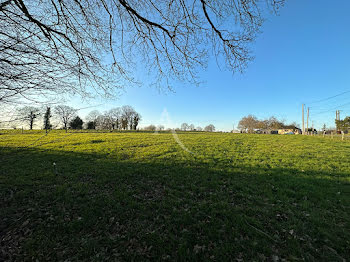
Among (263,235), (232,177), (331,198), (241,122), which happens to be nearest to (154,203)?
(263,235)

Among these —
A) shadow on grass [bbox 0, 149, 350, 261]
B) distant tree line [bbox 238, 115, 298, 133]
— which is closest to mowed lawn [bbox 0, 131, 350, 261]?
shadow on grass [bbox 0, 149, 350, 261]

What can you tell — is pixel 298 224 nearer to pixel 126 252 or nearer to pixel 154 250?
pixel 154 250

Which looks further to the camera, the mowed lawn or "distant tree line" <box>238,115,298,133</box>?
"distant tree line" <box>238,115,298,133</box>

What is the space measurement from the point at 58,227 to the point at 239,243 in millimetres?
4261

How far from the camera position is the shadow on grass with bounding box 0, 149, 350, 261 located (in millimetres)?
2852

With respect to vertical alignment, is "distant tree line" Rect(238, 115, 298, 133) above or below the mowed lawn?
above

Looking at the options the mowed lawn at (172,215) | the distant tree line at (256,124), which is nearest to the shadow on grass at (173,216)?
the mowed lawn at (172,215)

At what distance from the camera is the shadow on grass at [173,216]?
2.85 meters

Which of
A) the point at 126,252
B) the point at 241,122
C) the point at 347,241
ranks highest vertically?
the point at 241,122

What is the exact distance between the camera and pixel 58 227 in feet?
11.3

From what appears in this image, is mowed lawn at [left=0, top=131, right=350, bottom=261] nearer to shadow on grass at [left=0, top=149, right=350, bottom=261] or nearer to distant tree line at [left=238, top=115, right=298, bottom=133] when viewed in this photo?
shadow on grass at [left=0, top=149, right=350, bottom=261]

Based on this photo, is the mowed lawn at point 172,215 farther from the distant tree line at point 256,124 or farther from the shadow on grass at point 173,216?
the distant tree line at point 256,124

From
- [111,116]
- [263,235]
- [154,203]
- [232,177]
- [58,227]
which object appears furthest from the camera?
[111,116]

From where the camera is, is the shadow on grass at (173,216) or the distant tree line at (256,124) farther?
the distant tree line at (256,124)
